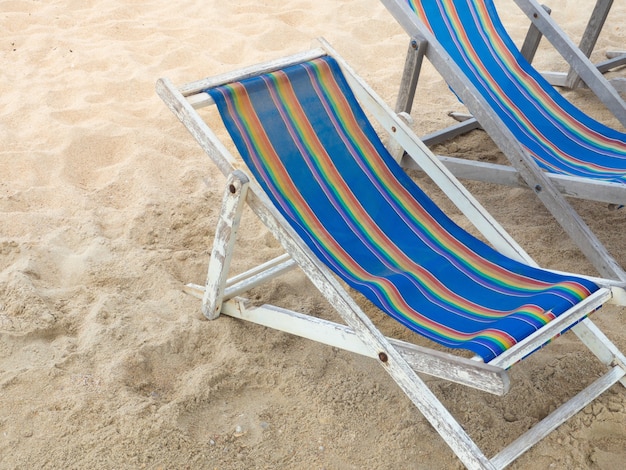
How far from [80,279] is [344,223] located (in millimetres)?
1010

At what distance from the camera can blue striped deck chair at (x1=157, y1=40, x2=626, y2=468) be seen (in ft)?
6.18

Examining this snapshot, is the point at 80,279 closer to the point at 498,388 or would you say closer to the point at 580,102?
the point at 498,388

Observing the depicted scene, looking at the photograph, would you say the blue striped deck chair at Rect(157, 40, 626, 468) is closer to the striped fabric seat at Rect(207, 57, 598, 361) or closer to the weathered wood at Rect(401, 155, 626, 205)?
the striped fabric seat at Rect(207, 57, 598, 361)

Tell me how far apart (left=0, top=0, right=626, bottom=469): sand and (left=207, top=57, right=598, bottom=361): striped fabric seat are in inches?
13.6

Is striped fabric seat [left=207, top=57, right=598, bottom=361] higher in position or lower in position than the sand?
higher

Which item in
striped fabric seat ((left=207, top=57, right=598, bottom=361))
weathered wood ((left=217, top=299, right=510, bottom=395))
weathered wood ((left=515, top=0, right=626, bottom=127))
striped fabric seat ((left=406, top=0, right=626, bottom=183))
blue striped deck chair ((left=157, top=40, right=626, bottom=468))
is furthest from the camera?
weathered wood ((left=515, top=0, right=626, bottom=127))

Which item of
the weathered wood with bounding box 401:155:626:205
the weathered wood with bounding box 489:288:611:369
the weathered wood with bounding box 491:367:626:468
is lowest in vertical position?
the weathered wood with bounding box 491:367:626:468

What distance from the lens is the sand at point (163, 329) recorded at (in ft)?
6.78

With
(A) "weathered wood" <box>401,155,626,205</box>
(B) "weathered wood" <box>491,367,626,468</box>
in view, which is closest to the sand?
(B) "weathered wood" <box>491,367,626,468</box>

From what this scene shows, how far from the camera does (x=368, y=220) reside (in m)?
2.44

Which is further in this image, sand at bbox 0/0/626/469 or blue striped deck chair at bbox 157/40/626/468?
sand at bbox 0/0/626/469

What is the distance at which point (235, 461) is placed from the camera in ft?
6.65

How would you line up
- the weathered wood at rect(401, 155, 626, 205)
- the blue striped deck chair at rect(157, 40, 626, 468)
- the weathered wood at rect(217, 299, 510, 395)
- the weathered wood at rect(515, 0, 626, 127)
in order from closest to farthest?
the weathered wood at rect(217, 299, 510, 395)
the blue striped deck chair at rect(157, 40, 626, 468)
the weathered wood at rect(401, 155, 626, 205)
the weathered wood at rect(515, 0, 626, 127)

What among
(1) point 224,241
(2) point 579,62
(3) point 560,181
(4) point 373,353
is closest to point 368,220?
(1) point 224,241
